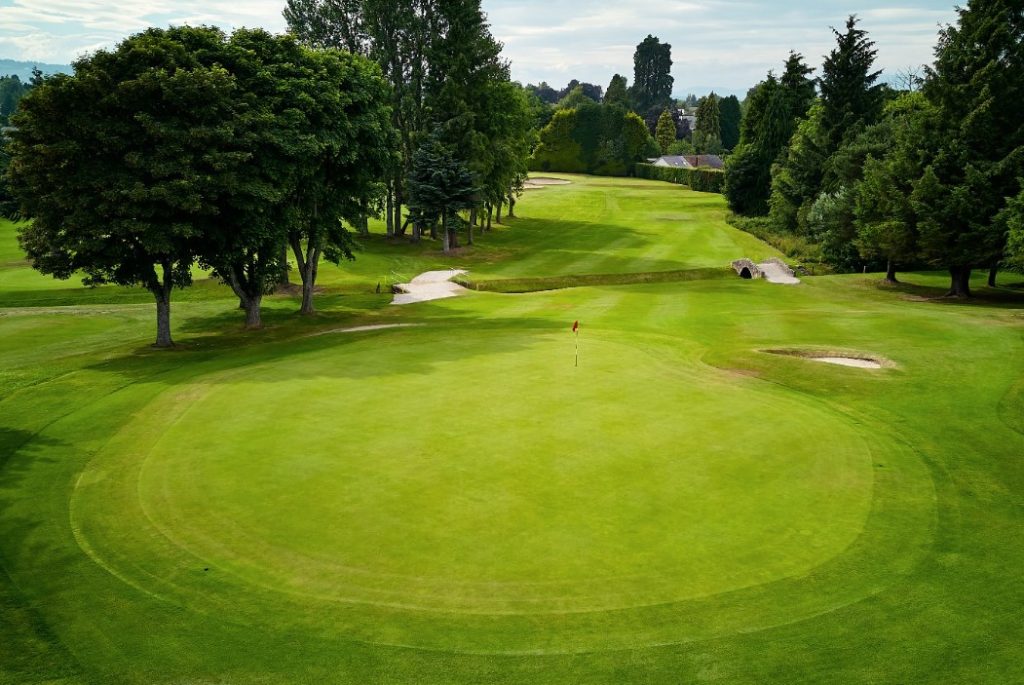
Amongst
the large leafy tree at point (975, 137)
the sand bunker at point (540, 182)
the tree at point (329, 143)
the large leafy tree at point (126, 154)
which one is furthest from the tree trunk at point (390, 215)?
the sand bunker at point (540, 182)

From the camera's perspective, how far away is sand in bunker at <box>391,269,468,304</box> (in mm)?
49812

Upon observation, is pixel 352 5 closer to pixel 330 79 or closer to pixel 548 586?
pixel 330 79

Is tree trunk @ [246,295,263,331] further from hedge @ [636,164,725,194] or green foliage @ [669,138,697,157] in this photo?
green foliage @ [669,138,697,157]

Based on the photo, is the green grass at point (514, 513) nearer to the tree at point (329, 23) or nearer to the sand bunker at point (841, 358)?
the sand bunker at point (841, 358)

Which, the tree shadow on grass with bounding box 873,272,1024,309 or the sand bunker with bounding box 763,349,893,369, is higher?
the tree shadow on grass with bounding box 873,272,1024,309

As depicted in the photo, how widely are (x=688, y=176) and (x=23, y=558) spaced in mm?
146585

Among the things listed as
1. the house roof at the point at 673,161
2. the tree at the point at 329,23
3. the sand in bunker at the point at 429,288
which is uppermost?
the house roof at the point at 673,161

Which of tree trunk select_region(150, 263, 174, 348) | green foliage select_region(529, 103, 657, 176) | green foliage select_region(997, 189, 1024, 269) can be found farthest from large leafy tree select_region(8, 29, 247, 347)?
green foliage select_region(529, 103, 657, 176)

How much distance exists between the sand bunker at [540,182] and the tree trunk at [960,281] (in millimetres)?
95885

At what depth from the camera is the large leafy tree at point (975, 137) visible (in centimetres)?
4325

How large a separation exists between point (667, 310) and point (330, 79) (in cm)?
2166

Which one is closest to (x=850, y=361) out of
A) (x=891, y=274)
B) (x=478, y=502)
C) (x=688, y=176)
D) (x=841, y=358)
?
(x=841, y=358)

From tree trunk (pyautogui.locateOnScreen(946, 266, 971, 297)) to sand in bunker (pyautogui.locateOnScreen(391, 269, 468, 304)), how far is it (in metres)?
31.4

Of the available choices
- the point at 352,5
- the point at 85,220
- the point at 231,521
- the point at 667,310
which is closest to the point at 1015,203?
the point at 667,310
